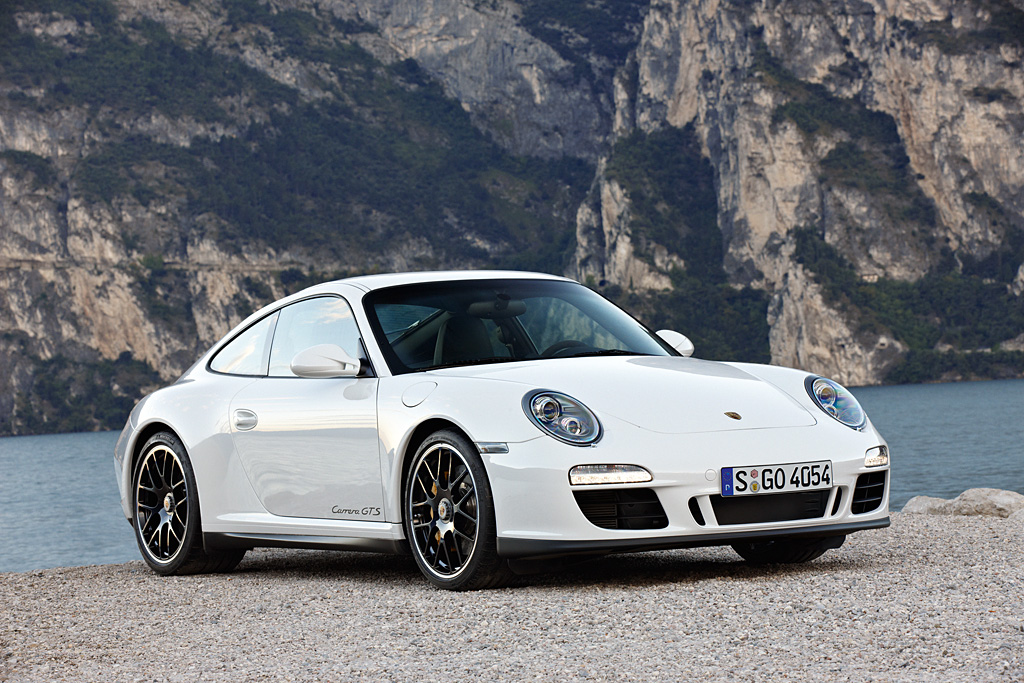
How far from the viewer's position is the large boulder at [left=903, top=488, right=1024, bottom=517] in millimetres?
9250

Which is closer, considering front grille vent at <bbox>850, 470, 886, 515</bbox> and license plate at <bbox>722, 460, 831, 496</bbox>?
license plate at <bbox>722, 460, 831, 496</bbox>

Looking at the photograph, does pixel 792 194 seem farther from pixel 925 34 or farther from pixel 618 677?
pixel 618 677

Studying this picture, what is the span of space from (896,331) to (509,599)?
5736 inches

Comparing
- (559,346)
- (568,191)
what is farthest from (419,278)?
(568,191)

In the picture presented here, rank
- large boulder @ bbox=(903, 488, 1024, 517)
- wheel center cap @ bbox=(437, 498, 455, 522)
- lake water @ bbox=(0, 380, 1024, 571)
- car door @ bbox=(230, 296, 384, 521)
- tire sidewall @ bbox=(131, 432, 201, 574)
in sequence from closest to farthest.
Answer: wheel center cap @ bbox=(437, 498, 455, 522)
car door @ bbox=(230, 296, 384, 521)
tire sidewall @ bbox=(131, 432, 201, 574)
large boulder @ bbox=(903, 488, 1024, 517)
lake water @ bbox=(0, 380, 1024, 571)

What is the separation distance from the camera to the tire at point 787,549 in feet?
18.5

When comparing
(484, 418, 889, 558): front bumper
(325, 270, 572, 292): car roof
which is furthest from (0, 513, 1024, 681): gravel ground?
(325, 270, 572, 292): car roof

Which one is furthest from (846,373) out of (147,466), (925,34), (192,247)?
(147,466)

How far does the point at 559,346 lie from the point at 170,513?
227 centimetres

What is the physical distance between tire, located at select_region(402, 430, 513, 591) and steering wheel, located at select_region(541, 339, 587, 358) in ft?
3.00

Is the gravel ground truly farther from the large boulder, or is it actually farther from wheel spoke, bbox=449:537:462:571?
the large boulder

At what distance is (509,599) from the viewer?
15.9 ft

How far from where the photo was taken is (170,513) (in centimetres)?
661

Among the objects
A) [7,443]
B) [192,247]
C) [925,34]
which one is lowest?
[7,443]
